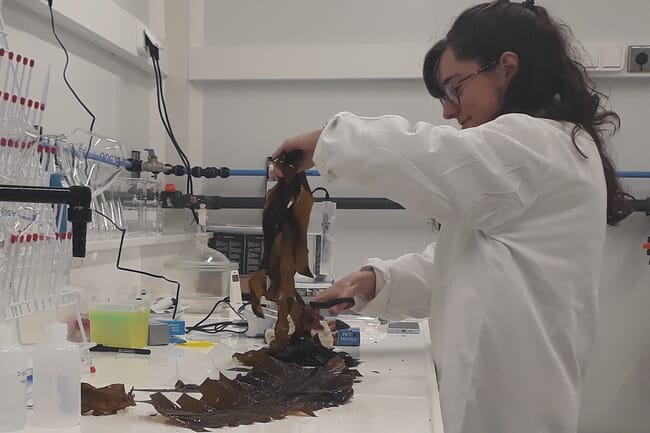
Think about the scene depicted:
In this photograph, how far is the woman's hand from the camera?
126cm

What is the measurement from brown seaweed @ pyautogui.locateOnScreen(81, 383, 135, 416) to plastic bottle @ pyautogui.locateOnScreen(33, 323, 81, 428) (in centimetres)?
8

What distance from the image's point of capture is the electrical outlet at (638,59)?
2490 mm

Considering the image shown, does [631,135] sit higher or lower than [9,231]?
higher

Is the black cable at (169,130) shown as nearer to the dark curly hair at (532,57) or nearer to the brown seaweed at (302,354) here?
the brown seaweed at (302,354)

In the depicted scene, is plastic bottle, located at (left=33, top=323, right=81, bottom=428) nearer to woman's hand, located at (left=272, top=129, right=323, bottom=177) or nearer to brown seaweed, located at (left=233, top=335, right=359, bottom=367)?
brown seaweed, located at (left=233, top=335, right=359, bottom=367)

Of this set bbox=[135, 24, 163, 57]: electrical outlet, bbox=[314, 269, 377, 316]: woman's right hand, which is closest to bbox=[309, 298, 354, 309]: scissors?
bbox=[314, 269, 377, 316]: woman's right hand

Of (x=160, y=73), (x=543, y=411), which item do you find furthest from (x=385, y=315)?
(x=160, y=73)

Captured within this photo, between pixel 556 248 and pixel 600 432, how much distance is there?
1.67 meters

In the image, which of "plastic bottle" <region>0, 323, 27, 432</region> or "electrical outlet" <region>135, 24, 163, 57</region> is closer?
"plastic bottle" <region>0, 323, 27, 432</region>

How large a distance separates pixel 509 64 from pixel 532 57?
55mm

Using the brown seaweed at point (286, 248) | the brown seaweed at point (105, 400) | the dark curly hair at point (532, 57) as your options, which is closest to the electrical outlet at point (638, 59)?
the dark curly hair at point (532, 57)

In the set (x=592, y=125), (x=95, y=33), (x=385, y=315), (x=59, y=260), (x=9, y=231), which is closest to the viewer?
(x=9, y=231)

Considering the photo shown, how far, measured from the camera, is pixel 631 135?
8.38 ft

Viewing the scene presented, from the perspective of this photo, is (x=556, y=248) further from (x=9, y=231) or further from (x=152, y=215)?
(x=152, y=215)
